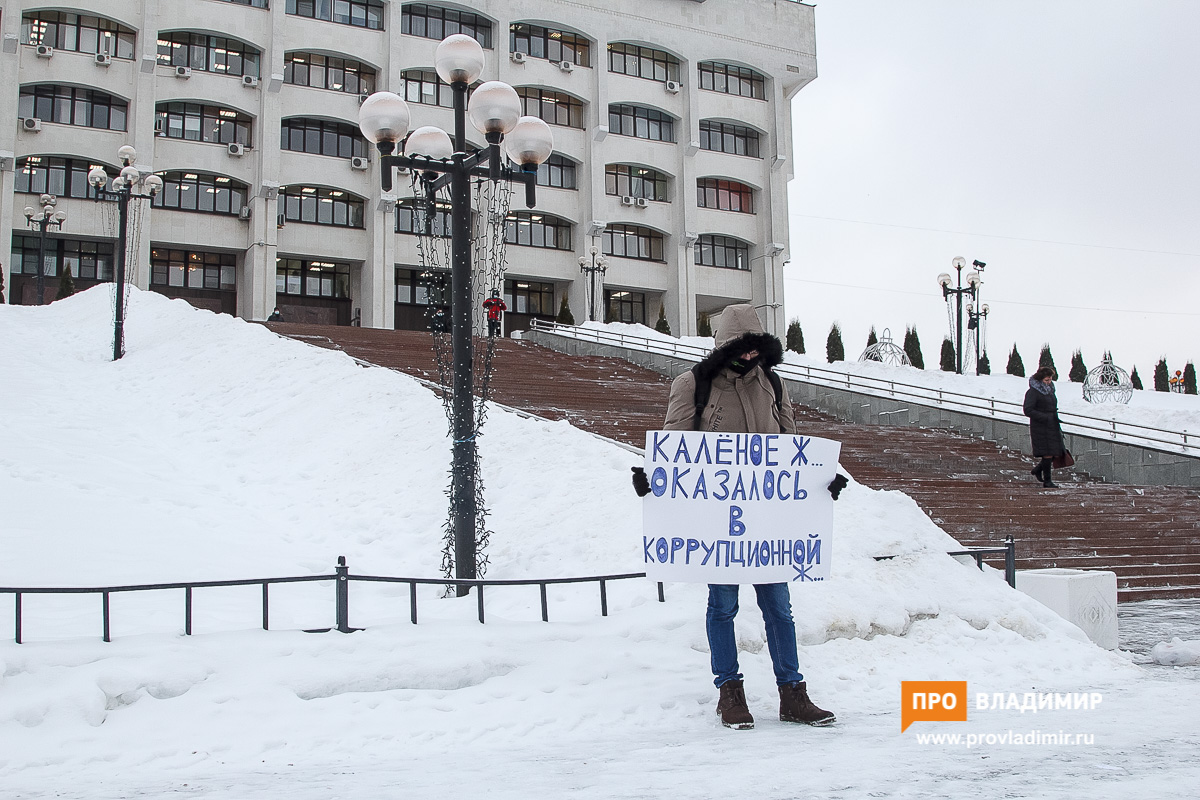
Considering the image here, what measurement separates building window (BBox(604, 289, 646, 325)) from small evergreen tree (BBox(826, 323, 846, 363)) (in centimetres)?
969

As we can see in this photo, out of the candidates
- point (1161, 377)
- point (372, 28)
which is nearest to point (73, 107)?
point (372, 28)

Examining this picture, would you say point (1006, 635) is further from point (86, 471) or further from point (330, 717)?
point (86, 471)

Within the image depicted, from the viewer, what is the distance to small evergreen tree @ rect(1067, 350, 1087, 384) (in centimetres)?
4572

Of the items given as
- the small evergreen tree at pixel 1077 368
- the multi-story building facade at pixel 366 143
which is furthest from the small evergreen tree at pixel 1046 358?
the multi-story building facade at pixel 366 143

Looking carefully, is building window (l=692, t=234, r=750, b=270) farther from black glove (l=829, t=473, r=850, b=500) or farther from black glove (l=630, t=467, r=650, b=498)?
black glove (l=630, t=467, r=650, b=498)

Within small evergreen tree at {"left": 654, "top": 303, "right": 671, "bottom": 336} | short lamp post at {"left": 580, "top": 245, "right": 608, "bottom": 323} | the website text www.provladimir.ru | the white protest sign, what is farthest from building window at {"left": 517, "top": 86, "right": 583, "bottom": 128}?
the website text www.provladimir.ru

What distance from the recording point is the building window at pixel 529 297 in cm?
5066

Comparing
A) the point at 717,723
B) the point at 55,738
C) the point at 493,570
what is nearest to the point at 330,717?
the point at 55,738

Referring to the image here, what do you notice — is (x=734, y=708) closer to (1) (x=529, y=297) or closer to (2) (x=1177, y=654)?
(2) (x=1177, y=654)

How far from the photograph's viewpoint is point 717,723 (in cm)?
512

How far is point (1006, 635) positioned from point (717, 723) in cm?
285

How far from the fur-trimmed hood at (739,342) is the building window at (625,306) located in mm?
46340

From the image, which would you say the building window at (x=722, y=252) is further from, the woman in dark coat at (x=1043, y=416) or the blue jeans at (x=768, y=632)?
the blue jeans at (x=768, y=632)

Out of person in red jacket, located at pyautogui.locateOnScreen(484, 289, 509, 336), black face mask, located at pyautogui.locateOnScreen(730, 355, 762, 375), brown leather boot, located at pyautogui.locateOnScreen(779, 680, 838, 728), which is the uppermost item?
person in red jacket, located at pyautogui.locateOnScreen(484, 289, 509, 336)
